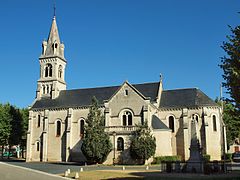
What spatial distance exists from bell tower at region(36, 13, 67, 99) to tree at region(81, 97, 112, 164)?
51.8ft

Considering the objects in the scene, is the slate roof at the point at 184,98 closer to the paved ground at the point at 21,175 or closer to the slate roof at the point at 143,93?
the slate roof at the point at 143,93

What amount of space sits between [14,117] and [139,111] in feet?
91.8

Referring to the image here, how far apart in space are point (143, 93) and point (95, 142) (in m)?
13.3

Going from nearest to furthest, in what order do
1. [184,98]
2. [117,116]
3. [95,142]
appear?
[95,142] < [117,116] < [184,98]

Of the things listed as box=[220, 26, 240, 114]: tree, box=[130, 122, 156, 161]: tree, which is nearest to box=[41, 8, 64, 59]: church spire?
box=[130, 122, 156, 161]: tree

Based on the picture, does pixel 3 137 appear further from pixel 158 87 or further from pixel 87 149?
pixel 158 87

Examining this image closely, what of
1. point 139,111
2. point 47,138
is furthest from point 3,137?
point 139,111

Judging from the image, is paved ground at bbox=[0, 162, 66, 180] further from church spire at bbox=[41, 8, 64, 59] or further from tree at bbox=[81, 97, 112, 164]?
church spire at bbox=[41, 8, 64, 59]

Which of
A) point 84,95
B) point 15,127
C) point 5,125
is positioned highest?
point 84,95

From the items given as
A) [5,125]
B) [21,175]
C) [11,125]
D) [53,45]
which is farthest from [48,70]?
[21,175]

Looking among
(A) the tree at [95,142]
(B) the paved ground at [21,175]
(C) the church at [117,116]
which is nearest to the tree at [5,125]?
(C) the church at [117,116]

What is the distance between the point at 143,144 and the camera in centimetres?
3694

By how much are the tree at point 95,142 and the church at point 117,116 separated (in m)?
1.25

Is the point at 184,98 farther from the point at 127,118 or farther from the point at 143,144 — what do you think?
the point at 143,144
